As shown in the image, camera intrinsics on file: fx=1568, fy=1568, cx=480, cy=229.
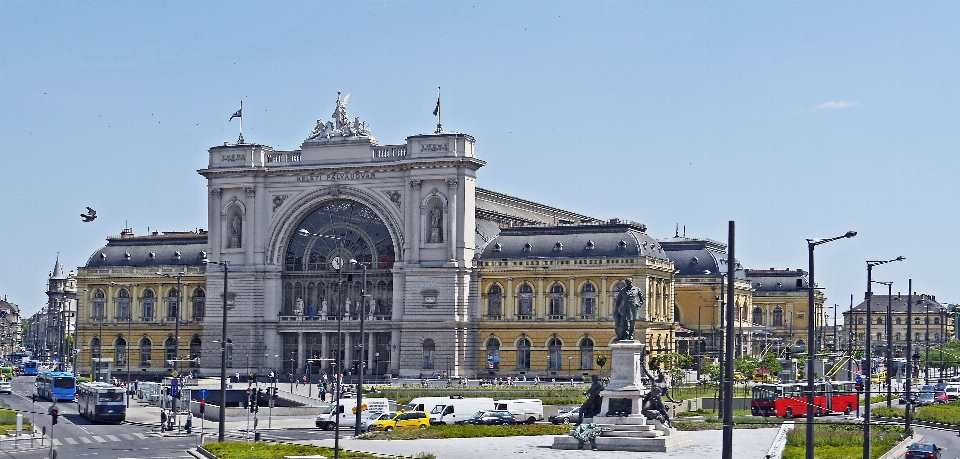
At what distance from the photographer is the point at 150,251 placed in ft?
509

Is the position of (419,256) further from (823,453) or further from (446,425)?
(823,453)

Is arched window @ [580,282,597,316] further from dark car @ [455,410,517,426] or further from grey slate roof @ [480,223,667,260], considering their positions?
dark car @ [455,410,517,426]

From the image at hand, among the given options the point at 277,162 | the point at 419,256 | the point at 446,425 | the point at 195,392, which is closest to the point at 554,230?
the point at 419,256

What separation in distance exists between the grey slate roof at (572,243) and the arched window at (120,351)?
38.3 meters

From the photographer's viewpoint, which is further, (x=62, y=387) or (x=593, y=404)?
(x=62, y=387)

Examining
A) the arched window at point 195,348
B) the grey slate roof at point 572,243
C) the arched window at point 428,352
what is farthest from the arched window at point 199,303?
the grey slate roof at point 572,243

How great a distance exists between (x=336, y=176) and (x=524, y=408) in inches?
1953

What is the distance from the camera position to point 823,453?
223ft

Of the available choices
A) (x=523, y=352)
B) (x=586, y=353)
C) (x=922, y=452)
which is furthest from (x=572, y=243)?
(x=922, y=452)

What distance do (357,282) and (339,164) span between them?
11002 millimetres

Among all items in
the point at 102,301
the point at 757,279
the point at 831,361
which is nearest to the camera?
the point at 831,361

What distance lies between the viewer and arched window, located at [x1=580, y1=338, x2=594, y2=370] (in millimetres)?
134500

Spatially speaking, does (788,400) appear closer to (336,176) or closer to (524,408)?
(524,408)

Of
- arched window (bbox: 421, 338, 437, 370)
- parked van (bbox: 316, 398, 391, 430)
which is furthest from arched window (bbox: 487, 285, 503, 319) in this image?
parked van (bbox: 316, 398, 391, 430)
